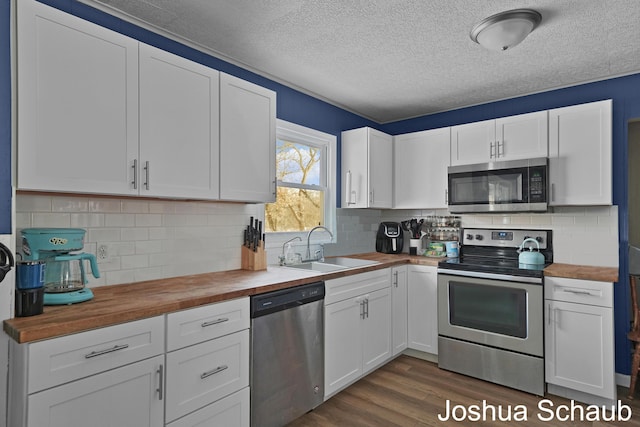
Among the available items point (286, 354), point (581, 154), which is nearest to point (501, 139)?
point (581, 154)

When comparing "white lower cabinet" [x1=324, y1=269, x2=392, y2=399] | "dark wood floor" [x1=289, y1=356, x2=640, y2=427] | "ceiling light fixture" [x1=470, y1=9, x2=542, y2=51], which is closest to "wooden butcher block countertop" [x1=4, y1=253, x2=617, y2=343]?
"white lower cabinet" [x1=324, y1=269, x2=392, y2=399]

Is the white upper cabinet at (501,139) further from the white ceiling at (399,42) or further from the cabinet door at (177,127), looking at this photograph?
the cabinet door at (177,127)

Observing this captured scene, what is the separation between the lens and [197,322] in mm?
1768

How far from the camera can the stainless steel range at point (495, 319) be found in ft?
8.91

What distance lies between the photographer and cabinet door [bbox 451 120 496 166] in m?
3.29

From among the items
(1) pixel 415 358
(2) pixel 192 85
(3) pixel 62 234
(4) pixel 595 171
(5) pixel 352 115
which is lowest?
(1) pixel 415 358

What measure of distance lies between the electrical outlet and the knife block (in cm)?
93

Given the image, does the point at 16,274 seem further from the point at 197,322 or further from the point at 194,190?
the point at 194,190

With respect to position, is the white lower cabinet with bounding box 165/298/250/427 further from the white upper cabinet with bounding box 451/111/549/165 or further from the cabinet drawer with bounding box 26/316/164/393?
the white upper cabinet with bounding box 451/111/549/165

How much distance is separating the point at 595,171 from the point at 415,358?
6.97ft

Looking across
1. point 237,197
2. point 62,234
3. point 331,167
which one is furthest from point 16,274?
point 331,167

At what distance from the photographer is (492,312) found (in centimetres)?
289

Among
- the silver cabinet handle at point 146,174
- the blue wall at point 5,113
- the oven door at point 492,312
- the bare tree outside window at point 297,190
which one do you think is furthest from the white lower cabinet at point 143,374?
the oven door at point 492,312

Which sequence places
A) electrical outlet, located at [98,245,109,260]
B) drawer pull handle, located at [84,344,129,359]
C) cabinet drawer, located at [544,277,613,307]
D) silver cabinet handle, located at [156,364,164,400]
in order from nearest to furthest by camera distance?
drawer pull handle, located at [84,344,129,359], silver cabinet handle, located at [156,364,164,400], electrical outlet, located at [98,245,109,260], cabinet drawer, located at [544,277,613,307]
